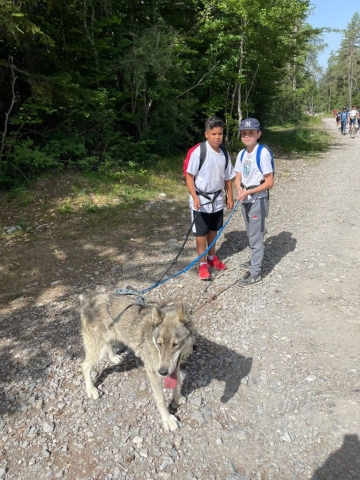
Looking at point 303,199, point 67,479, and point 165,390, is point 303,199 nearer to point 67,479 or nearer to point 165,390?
point 165,390

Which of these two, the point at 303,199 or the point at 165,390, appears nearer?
the point at 165,390

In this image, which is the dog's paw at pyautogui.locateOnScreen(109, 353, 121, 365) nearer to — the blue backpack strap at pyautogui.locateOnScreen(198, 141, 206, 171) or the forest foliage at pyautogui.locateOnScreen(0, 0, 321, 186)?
the blue backpack strap at pyautogui.locateOnScreen(198, 141, 206, 171)

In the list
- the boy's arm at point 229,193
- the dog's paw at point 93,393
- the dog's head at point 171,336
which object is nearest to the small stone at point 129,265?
the boy's arm at point 229,193

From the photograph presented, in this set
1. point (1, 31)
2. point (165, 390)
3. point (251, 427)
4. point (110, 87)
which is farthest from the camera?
point (110, 87)

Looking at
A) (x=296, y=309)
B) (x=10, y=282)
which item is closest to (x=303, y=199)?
(x=296, y=309)

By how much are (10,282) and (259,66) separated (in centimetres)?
1517

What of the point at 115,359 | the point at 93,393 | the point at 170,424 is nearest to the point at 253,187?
the point at 115,359

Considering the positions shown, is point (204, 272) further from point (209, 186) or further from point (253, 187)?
point (253, 187)

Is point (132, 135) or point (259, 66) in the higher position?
point (259, 66)

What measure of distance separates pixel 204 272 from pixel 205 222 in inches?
33.3

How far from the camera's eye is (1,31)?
827 centimetres

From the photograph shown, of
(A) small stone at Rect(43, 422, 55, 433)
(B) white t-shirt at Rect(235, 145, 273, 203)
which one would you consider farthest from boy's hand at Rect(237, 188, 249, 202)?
(A) small stone at Rect(43, 422, 55, 433)

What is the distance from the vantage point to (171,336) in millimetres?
2947

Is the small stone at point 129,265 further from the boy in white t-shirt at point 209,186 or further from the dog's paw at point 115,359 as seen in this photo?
the dog's paw at point 115,359
